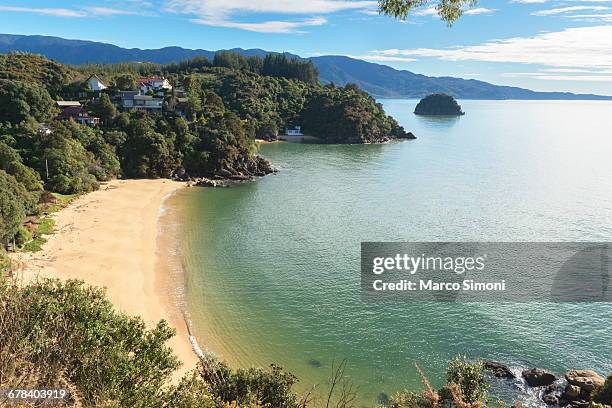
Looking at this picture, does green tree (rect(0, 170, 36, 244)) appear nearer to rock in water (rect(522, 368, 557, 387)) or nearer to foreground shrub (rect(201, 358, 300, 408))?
foreground shrub (rect(201, 358, 300, 408))

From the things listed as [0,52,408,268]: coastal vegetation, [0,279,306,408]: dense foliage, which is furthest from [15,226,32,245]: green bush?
[0,279,306,408]: dense foliage

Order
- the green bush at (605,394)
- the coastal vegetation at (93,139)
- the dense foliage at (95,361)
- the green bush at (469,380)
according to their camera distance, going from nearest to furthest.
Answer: the dense foliage at (95,361) → the green bush at (469,380) → the green bush at (605,394) → the coastal vegetation at (93,139)

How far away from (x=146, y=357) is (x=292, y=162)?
6729 centimetres

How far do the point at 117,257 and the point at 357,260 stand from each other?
18166 millimetres

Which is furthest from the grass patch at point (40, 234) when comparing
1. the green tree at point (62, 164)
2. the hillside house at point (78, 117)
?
the hillside house at point (78, 117)

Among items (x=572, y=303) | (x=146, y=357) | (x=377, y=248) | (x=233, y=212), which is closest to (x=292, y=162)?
(x=233, y=212)

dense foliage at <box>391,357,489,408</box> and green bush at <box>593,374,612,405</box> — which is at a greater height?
dense foliage at <box>391,357,489,408</box>

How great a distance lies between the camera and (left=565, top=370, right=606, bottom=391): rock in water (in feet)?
64.4

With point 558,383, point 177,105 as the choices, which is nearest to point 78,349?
point 558,383

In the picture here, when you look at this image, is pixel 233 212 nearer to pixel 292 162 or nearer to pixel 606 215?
pixel 292 162

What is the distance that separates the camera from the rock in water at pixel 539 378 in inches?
806

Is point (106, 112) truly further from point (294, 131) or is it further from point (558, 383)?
point (558, 383)

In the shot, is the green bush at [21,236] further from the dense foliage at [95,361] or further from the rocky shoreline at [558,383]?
the rocky shoreline at [558,383]

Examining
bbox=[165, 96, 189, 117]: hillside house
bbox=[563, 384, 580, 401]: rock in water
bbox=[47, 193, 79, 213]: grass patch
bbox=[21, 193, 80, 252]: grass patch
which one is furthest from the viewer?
bbox=[165, 96, 189, 117]: hillside house
